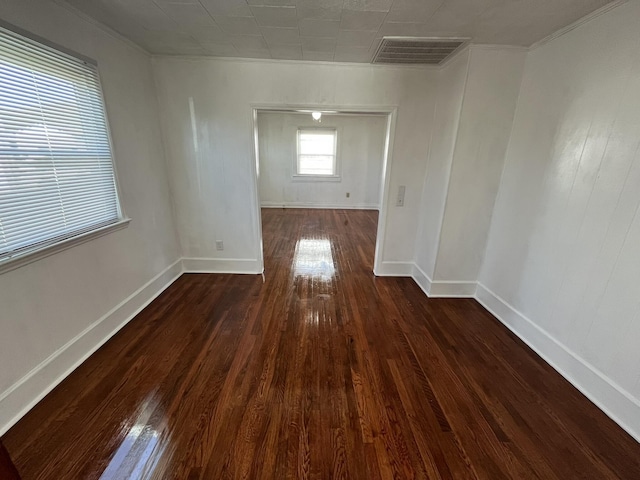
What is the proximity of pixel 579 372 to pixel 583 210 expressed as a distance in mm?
1109

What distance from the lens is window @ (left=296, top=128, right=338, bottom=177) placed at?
7.09 metres

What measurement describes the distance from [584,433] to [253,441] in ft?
6.09

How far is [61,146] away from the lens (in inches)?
68.7

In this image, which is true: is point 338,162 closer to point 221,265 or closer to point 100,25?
point 221,265

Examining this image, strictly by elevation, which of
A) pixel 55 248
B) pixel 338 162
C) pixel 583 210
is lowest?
pixel 55 248

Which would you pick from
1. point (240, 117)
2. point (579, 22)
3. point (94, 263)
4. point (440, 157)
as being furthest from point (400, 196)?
point (94, 263)

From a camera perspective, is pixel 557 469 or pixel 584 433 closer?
pixel 557 469

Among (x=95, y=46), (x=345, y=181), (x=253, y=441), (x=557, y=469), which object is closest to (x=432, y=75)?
(x=95, y=46)

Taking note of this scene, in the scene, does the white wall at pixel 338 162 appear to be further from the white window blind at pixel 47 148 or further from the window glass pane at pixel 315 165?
the white window blind at pixel 47 148

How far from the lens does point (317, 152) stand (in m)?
7.23

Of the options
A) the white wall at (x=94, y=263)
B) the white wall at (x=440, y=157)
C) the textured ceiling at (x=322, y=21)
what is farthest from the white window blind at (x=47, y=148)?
the white wall at (x=440, y=157)

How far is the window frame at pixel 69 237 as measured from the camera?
1456mm

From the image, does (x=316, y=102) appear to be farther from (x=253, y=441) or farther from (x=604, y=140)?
(x=253, y=441)

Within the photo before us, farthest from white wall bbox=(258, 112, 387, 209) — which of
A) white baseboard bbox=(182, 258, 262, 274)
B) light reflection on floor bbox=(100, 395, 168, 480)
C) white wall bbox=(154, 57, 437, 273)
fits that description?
light reflection on floor bbox=(100, 395, 168, 480)
